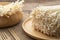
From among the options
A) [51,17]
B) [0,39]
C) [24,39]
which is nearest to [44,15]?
[51,17]

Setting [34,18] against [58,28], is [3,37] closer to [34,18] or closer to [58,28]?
[34,18]

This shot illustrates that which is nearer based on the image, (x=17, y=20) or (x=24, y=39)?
(x=24, y=39)

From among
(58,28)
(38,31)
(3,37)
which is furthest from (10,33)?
(58,28)

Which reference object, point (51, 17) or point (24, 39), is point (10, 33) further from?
point (51, 17)

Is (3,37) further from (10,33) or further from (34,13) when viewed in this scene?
(34,13)

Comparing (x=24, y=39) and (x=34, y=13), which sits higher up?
(x=34, y=13)

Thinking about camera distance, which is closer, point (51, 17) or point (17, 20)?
point (51, 17)

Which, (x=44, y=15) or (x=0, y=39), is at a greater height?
(x=44, y=15)
